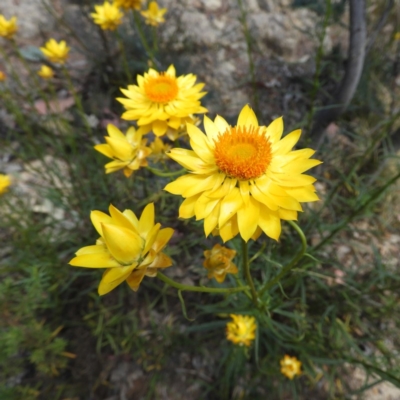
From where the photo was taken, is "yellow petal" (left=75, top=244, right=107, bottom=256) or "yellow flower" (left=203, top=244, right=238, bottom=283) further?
"yellow flower" (left=203, top=244, right=238, bottom=283)

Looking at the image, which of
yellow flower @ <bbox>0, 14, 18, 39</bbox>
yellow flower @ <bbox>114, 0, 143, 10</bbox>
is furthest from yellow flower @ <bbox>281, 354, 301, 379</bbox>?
yellow flower @ <bbox>0, 14, 18, 39</bbox>

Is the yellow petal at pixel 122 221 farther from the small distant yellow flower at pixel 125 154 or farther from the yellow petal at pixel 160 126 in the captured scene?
the yellow petal at pixel 160 126

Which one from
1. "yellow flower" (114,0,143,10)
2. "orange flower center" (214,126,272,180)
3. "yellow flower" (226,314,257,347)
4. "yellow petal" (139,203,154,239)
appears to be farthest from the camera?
"yellow flower" (114,0,143,10)

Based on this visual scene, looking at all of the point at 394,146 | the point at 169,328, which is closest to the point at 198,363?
the point at 169,328

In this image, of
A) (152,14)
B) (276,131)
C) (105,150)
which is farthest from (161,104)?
(152,14)

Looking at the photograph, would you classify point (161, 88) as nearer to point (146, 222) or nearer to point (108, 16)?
point (146, 222)

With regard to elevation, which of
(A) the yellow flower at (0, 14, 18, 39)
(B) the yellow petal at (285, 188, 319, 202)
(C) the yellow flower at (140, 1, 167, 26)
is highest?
(C) the yellow flower at (140, 1, 167, 26)

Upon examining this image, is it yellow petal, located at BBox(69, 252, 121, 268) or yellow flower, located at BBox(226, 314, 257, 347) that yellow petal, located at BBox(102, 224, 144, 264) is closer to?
yellow petal, located at BBox(69, 252, 121, 268)

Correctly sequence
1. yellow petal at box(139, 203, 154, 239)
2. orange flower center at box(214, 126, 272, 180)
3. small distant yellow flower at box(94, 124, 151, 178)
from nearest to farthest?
yellow petal at box(139, 203, 154, 239) → orange flower center at box(214, 126, 272, 180) → small distant yellow flower at box(94, 124, 151, 178)
